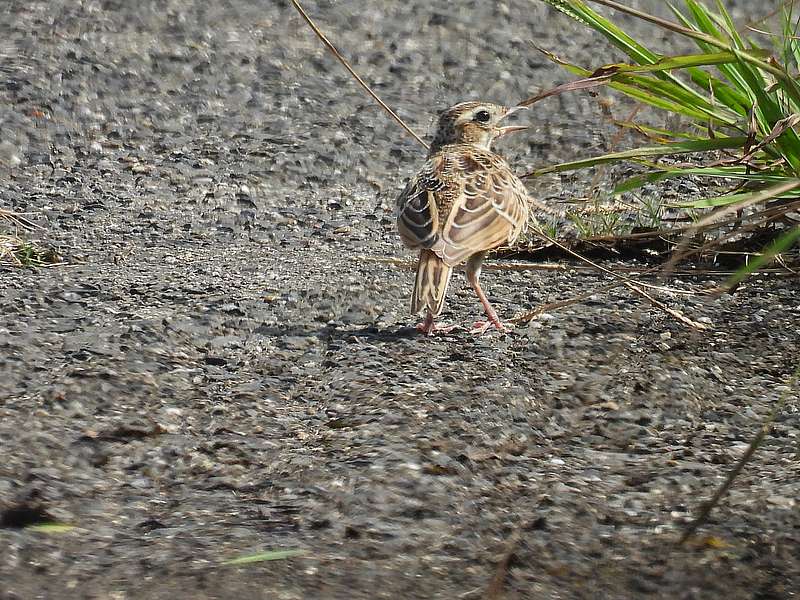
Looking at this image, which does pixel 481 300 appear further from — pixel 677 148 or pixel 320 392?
pixel 677 148

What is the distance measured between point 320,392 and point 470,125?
229cm

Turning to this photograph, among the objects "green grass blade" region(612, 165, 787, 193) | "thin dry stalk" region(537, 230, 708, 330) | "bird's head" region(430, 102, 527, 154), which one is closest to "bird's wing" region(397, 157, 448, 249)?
"thin dry stalk" region(537, 230, 708, 330)

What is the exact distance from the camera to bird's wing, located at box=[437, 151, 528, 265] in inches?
219

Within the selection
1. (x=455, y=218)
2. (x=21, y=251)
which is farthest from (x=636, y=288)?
(x=21, y=251)

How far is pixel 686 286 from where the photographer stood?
6.07 meters

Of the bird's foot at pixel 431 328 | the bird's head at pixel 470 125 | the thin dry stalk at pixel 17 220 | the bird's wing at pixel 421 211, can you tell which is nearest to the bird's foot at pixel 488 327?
the bird's foot at pixel 431 328

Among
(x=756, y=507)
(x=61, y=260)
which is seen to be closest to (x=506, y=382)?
(x=756, y=507)

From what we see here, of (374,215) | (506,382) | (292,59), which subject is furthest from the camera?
(292,59)

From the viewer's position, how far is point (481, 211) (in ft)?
19.1

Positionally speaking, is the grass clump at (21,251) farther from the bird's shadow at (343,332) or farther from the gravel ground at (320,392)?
the bird's shadow at (343,332)

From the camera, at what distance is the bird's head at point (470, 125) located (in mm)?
6805

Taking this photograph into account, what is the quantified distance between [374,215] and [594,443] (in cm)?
334

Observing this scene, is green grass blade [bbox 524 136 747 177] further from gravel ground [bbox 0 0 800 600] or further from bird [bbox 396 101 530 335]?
gravel ground [bbox 0 0 800 600]

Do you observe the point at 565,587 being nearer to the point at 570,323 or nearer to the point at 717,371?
the point at 717,371
